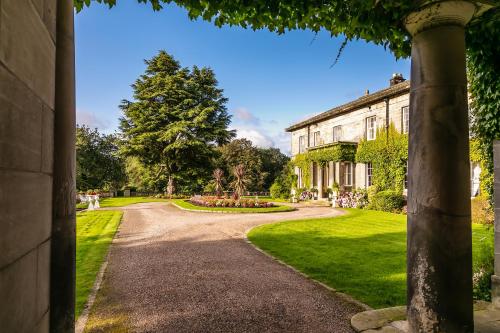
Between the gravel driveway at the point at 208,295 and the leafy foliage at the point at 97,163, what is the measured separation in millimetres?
41577

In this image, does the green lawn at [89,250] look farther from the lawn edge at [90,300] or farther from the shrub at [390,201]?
the shrub at [390,201]

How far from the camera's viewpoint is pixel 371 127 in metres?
26.6

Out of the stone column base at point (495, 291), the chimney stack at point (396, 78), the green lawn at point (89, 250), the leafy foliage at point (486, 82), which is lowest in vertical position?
the green lawn at point (89, 250)

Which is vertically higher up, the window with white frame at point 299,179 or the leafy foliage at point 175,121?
the leafy foliage at point 175,121

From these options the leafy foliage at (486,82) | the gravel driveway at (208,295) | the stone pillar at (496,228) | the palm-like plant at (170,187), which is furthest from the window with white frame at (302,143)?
the stone pillar at (496,228)

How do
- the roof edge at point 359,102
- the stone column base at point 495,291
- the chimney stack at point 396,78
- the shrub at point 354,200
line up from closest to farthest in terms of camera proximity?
the stone column base at point 495,291 < the roof edge at point 359,102 < the shrub at point 354,200 < the chimney stack at point 396,78

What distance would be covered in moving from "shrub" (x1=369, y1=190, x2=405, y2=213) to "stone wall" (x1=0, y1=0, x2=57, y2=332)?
2168 cm

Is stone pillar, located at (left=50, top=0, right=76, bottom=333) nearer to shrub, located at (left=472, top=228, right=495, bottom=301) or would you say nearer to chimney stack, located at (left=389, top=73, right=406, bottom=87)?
shrub, located at (left=472, top=228, right=495, bottom=301)

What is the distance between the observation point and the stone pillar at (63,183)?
8.02ft

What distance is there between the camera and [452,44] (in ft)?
10.2

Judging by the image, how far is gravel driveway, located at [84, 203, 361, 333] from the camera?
4.38m

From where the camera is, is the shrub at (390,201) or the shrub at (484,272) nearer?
the shrub at (484,272)

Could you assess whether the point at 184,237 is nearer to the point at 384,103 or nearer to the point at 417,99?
the point at 417,99

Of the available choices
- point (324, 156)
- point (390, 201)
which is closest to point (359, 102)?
point (324, 156)
